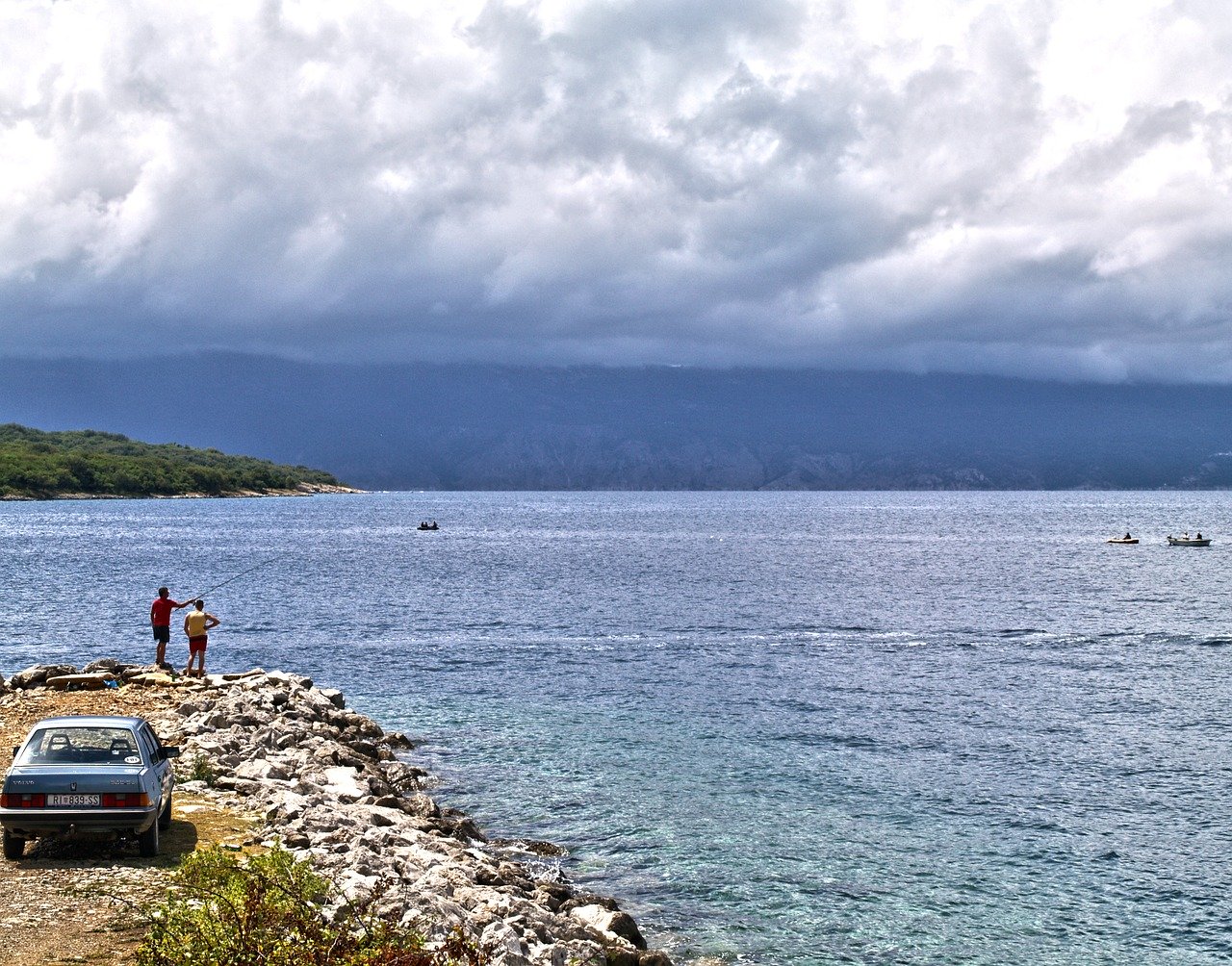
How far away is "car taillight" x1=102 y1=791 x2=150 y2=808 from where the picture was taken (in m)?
17.0

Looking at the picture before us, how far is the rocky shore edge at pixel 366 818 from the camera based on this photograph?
16516mm

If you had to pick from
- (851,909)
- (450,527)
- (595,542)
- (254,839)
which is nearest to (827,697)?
(851,909)

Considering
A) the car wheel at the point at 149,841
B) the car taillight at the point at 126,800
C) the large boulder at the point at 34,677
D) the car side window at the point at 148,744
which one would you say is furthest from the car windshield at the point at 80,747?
the large boulder at the point at 34,677

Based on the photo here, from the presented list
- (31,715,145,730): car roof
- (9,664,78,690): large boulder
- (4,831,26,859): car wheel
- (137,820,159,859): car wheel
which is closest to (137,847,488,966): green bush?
(137,820,159,859): car wheel

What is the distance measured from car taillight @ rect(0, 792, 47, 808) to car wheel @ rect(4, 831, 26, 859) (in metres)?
0.57

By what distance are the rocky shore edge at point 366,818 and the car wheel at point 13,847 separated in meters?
3.57

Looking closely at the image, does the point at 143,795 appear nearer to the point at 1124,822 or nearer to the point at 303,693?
the point at 303,693

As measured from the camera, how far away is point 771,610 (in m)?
74.1

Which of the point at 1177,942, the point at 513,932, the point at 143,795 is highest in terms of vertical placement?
the point at 143,795

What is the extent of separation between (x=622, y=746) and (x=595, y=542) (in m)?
116

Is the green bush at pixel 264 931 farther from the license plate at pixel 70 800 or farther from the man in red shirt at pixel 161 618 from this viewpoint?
the man in red shirt at pixel 161 618

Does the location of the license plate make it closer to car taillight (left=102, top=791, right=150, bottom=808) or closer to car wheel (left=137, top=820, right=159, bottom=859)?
car taillight (left=102, top=791, right=150, bottom=808)

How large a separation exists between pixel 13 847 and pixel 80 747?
161 cm

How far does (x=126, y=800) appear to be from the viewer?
17094mm
